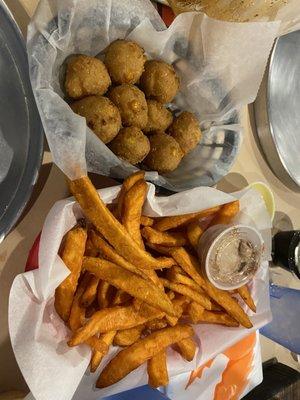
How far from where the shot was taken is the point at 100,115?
952 millimetres

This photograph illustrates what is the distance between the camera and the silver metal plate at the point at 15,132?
96 centimetres

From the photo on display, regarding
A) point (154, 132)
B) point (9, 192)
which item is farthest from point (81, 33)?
point (9, 192)

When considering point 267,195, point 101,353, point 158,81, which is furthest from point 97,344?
point 267,195

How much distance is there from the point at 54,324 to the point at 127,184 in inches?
12.2

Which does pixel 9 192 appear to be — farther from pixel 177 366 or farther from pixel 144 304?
pixel 177 366

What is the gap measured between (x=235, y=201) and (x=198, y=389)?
48 centimetres

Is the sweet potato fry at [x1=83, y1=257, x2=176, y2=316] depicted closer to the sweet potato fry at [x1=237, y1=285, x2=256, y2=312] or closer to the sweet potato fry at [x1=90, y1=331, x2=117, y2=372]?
the sweet potato fry at [x1=90, y1=331, x2=117, y2=372]

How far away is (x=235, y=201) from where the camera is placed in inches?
43.1

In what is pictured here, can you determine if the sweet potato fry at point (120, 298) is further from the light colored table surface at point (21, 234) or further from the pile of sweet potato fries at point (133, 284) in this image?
the light colored table surface at point (21, 234)

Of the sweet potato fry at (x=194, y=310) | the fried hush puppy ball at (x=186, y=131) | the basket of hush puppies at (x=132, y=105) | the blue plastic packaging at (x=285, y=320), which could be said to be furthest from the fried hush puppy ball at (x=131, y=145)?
the blue plastic packaging at (x=285, y=320)

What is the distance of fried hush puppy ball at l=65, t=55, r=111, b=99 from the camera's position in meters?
0.97

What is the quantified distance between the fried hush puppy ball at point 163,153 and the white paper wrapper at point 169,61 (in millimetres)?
28

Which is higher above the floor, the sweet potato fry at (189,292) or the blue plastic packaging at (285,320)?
the sweet potato fry at (189,292)

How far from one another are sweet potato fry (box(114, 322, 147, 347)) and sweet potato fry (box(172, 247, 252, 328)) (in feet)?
0.51
